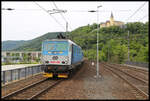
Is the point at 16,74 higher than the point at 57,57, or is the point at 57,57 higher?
the point at 57,57

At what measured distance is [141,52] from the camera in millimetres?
50250

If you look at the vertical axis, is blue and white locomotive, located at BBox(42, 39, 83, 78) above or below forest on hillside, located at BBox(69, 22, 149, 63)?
below

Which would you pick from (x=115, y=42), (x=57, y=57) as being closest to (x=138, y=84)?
(x=57, y=57)

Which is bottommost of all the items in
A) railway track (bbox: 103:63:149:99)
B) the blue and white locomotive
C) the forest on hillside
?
railway track (bbox: 103:63:149:99)

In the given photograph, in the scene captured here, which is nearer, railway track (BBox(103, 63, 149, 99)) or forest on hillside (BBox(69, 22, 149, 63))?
railway track (BBox(103, 63, 149, 99))

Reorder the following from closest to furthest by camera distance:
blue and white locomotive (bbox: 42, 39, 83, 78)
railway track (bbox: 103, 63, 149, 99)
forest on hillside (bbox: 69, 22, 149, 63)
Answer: railway track (bbox: 103, 63, 149, 99)
blue and white locomotive (bbox: 42, 39, 83, 78)
forest on hillside (bbox: 69, 22, 149, 63)

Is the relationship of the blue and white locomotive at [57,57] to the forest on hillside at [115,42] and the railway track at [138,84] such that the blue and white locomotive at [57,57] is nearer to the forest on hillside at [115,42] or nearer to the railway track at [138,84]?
the railway track at [138,84]

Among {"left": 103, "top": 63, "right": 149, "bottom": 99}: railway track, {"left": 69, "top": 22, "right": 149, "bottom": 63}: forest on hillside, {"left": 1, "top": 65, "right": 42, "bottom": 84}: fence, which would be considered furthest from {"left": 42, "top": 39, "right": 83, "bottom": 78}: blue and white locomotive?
{"left": 69, "top": 22, "right": 149, "bottom": 63}: forest on hillside

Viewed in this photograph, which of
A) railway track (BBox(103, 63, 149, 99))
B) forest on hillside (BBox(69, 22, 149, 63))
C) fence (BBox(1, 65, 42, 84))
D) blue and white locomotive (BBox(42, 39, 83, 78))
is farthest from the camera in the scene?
forest on hillside (BBox(69, 22, 149, 63))

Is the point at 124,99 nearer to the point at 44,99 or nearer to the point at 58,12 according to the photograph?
the point at 44,99

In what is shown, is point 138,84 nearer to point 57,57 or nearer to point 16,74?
point 57,57

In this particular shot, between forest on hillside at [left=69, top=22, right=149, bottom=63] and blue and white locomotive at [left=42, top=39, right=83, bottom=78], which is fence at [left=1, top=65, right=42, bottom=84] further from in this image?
forest on hillside at [left=69, top=22, right=149, bottom=63]

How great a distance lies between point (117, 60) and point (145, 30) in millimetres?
36717

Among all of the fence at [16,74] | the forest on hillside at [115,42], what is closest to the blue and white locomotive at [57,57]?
the fence at [16,74]
